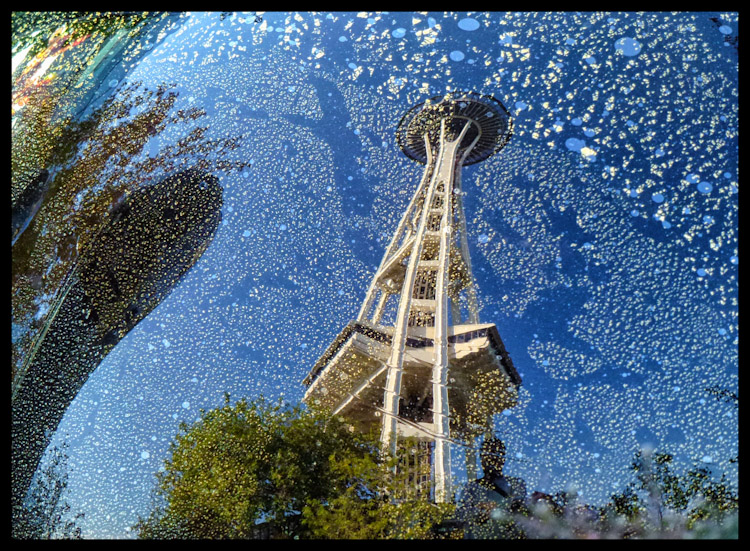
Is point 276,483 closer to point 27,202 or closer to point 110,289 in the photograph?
point 27,202

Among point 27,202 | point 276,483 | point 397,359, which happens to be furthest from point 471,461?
point 27,202

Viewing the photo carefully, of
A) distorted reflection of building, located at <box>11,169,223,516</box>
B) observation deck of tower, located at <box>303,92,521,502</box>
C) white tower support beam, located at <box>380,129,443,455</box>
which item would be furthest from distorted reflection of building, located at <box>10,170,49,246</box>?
white tower support beam, located at <box>380,129,443,455</box>

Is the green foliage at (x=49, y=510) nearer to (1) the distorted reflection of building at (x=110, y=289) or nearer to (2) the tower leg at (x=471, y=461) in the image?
(1) the distorted reflection of building at (x=110, y=289)

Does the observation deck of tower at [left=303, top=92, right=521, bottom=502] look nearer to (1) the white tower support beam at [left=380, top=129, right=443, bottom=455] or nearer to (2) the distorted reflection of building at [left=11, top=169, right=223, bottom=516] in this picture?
(1) the white tower support beam at [left=380, top=129, right=443, bottom=455]

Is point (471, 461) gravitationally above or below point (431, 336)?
above

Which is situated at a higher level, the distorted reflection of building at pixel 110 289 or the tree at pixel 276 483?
the distorted reflection of building at pixel 110 289

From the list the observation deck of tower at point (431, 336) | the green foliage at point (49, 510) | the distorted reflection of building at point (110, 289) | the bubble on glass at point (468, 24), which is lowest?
the observation deck of tower at point (431, 336)

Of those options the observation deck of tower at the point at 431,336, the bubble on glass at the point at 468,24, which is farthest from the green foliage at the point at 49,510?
the bubble on glass at the point at 468,24
